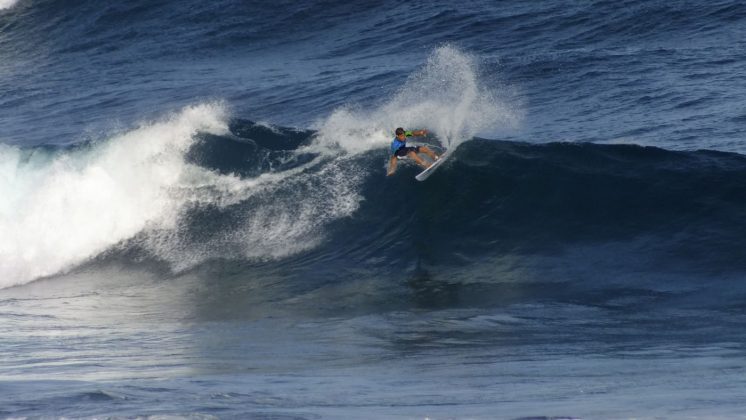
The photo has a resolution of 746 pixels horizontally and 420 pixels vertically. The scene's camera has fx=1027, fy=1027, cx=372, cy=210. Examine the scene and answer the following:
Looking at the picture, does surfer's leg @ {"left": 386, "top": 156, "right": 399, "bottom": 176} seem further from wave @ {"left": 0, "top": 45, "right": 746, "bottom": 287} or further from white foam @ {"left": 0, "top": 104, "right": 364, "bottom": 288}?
white foam @ {"left": 0, "top": 104, "right": 364, "bottom": 288}

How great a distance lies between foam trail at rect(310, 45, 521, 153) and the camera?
18.5 meters

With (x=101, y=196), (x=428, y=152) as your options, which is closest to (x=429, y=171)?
(x=428, y=152)

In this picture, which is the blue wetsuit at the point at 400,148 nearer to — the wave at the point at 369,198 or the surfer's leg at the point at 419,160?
the surfer's leg at the point at 419,160

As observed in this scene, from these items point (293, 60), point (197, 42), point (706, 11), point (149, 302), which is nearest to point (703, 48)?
point (706, 11)

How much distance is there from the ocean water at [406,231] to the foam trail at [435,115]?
3.0 inches

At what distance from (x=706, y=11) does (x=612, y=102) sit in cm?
584

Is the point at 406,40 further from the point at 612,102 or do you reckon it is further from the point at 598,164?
the point at 598,164

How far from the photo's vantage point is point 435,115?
18859mm

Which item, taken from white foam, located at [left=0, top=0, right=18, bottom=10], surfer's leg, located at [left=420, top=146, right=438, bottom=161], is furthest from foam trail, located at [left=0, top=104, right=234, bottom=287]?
white foam, located at [left=0, top=0, right=18, bottom=10]

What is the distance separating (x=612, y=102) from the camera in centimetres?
1991

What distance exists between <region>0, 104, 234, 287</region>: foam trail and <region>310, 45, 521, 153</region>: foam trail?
2379 millimetres

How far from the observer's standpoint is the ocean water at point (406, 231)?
9.41m

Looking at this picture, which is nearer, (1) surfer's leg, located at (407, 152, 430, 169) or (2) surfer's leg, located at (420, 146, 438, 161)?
(1) surfer's leg, located at (407, 152, 430, 169)

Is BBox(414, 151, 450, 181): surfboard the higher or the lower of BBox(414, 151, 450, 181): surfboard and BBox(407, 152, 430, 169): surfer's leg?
the lower
